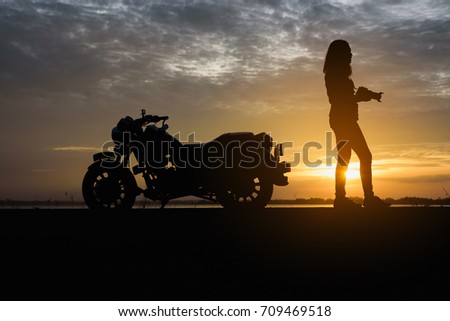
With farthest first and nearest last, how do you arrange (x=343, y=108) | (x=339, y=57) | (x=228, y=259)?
(x=343, y=108)
(x=339, y=57)
(x=228, y=259)

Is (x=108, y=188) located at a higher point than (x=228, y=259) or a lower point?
higher

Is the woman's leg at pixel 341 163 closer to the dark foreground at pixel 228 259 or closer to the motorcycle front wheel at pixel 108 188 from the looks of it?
the dark foreground at pixel 228 259

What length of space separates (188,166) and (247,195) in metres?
1.27

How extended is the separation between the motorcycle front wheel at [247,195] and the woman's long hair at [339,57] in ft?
9.16

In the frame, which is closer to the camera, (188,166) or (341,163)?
(341,163)

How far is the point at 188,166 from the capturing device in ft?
44.8

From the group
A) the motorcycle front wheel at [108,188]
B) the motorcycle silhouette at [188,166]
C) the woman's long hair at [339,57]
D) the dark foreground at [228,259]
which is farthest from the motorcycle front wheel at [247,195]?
the dark foreground at [228,259]

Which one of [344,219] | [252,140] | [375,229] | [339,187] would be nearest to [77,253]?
[375,229]

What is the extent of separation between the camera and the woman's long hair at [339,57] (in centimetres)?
1206

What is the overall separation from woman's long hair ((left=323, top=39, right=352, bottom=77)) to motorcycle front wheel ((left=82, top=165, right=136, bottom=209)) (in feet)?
14.0

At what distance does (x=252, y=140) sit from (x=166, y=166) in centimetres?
176

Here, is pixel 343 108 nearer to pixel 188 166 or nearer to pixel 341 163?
pixel 341 163

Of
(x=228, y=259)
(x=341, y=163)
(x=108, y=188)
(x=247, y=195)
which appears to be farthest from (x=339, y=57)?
(x=228, y=259)

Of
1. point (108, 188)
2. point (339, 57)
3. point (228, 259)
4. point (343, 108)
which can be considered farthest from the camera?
point (108, 188)
